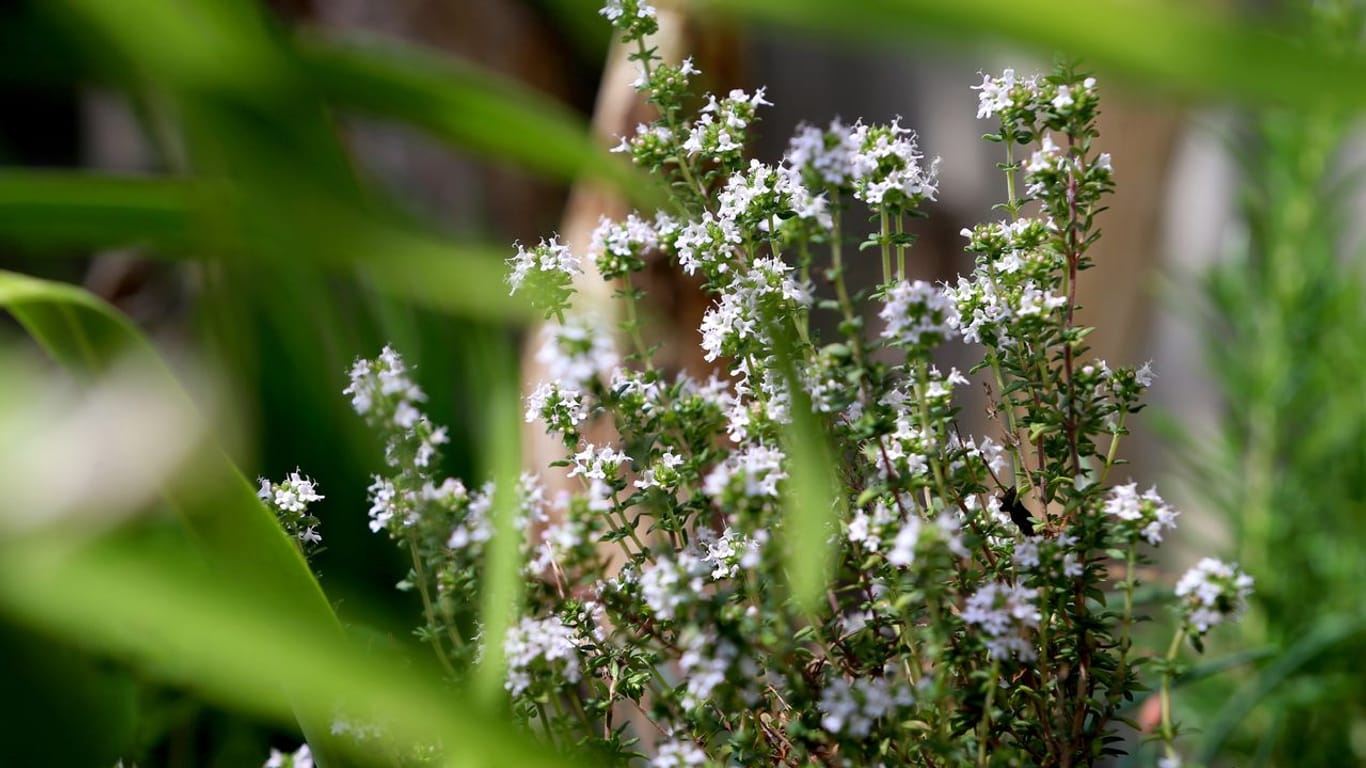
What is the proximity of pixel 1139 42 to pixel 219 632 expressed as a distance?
216 mm

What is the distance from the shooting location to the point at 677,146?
0.51 meters

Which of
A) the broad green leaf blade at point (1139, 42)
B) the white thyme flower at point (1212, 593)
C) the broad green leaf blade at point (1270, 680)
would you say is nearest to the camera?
the broad green leaf blade at point (1139, 42)

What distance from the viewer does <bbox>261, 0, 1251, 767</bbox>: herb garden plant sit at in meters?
0.43

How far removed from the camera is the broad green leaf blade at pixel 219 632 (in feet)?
0.87

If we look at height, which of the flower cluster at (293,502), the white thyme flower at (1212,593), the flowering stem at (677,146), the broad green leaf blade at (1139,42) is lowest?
the broad green leaf blade at (1139,42)

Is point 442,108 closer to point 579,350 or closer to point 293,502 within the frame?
point 579,350

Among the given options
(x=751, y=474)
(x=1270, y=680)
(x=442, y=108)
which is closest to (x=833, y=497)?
(x=751, y=474)

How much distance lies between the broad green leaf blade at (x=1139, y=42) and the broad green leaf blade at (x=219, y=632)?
17cm

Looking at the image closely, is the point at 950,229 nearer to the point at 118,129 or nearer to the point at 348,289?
the point at 348,289

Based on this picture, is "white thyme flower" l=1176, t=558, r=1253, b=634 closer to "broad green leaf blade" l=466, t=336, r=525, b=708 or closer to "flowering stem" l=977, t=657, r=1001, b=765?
"flowering stem" l=977, t=657, r=1001, b=765

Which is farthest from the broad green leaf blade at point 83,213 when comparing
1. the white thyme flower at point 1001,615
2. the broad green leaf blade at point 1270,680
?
the broad green leaf blade at point 1270,680

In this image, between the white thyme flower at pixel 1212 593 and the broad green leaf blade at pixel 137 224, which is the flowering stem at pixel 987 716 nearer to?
the white thyme flower at pixel 1212 593

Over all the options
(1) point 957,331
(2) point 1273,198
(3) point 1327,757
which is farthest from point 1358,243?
(1) point 957,331

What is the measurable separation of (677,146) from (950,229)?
0.85m
